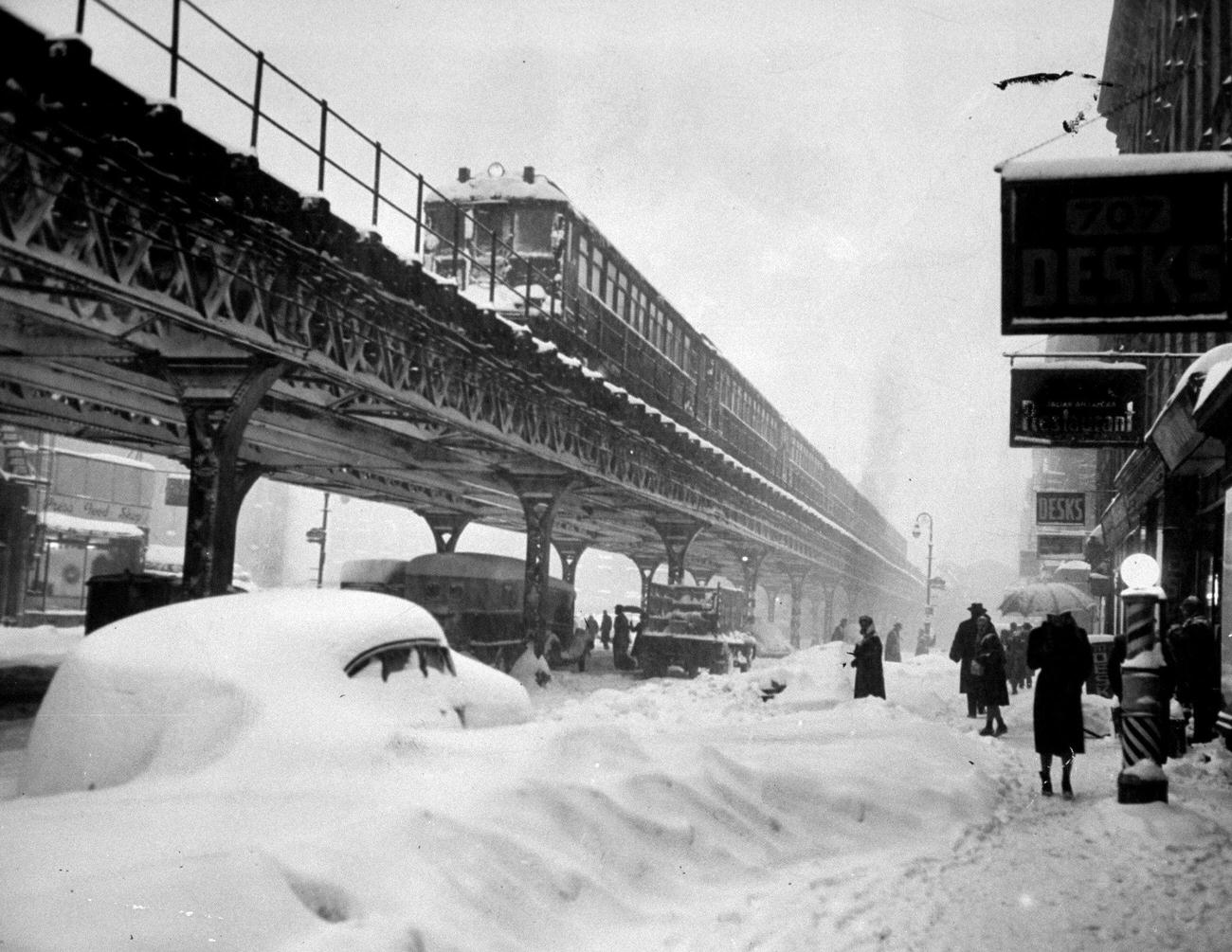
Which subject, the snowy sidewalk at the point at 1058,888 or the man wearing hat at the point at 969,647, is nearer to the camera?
the snowy sidewalk at the point at 1058,888

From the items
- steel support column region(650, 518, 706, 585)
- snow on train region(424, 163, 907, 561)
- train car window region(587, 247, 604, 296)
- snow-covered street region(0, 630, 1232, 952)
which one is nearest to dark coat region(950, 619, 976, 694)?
snow-covered street region(0, 630, 1232, 952)

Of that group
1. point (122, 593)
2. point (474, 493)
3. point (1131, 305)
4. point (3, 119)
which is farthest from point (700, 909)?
point (474, 493)

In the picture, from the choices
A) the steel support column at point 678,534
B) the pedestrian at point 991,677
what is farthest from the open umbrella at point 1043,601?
the steel support column at point 678,534

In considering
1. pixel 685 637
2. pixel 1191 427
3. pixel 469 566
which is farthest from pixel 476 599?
pixel 1191 427

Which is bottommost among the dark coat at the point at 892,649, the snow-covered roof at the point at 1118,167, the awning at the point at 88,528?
the dark coat at the point at 892,649

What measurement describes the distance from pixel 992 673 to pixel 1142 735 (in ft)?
22.4

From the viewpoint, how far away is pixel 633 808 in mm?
6305

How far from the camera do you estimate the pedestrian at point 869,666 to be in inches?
609

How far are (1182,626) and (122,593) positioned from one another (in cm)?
1552

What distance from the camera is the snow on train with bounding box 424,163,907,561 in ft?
69.4

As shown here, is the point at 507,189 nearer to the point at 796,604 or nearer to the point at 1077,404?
the point at 1077,404

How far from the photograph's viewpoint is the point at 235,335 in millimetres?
11688

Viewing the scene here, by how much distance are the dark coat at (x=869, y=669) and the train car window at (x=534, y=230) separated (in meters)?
10.4

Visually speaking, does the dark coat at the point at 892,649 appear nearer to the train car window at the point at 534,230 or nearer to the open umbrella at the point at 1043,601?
the open umbrella at the point at 1043,601
